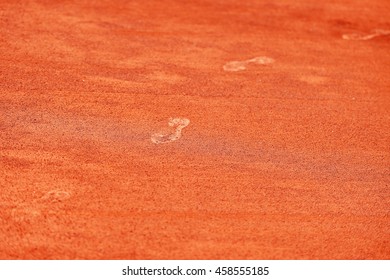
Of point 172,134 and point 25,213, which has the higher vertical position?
point 172,134

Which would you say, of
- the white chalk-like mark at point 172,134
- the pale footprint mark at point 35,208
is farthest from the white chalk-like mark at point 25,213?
the white chalk-like mark at point 172,134

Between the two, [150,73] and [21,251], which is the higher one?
[150,73]

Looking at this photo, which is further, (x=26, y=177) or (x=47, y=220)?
(x=26, y=177)

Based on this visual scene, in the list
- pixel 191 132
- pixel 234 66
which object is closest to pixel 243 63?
pixel 234 66

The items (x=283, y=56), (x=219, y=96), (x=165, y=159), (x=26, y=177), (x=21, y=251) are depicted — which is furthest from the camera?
(x=283, y=56)

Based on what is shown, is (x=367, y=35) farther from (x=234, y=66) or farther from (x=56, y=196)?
(x=56, y=196)
